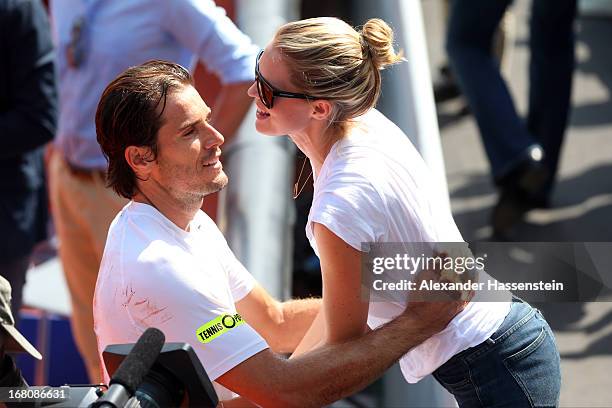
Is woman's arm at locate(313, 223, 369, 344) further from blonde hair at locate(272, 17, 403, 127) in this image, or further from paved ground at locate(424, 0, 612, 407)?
paved ground at locate(424, 0, 612, 407)

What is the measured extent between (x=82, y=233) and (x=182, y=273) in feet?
6.67

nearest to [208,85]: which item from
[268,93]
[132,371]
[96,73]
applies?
[96,73]

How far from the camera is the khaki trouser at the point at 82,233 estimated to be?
4.33 metres

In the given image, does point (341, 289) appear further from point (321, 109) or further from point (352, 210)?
point (321, 109)

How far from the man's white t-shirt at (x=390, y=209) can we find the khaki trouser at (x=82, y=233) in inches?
70.7

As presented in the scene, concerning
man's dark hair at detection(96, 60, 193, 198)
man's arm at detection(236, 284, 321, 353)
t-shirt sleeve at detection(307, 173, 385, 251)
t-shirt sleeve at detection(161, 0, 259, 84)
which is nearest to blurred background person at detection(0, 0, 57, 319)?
t-shirt sleeve at detection(161, 0, 259, 84)

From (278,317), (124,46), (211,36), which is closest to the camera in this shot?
(278,317)

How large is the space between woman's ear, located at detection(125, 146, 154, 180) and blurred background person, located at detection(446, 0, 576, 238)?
2.77 meters

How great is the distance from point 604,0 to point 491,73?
2.29m

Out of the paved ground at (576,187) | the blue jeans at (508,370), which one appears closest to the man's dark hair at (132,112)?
the blue jeans at (508,370)

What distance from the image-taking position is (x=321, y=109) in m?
2.64

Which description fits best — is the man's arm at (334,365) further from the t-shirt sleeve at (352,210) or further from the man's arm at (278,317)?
the man's arm at (278,317)

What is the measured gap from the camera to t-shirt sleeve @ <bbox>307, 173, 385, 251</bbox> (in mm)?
2482

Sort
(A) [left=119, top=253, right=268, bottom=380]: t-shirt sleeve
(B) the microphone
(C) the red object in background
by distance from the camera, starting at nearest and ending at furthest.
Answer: (B) the microphone, (A) [left=119, top=253, right=268, bottom=380]: t-shirt sleeve, (C) the red object in background
